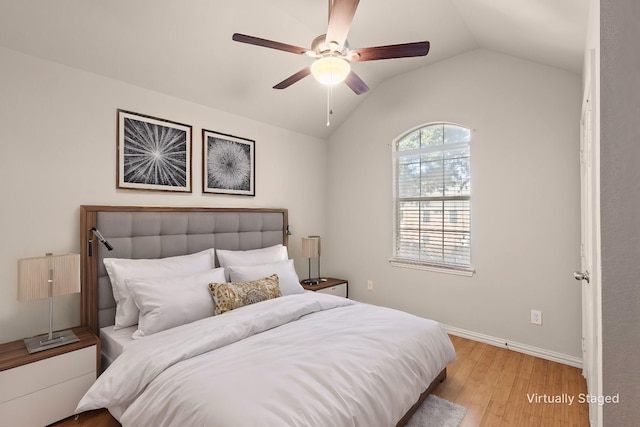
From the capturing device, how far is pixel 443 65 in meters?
3.46

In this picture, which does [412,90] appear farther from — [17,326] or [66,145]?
[17,326]

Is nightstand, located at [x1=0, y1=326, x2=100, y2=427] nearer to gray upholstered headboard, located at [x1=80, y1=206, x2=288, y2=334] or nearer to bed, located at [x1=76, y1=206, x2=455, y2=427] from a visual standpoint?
bed, located at [x1=76, y1=206, x2=455, y2=427]

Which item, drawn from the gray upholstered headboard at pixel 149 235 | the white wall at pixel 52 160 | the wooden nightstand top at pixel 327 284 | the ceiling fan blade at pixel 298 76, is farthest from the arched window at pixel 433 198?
the white wall at pixel 52 160

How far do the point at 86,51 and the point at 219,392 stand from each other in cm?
256

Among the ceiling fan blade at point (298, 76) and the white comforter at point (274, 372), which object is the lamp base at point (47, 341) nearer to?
the white comforter at point (274, 372)

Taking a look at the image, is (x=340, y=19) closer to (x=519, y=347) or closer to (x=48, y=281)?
(x=48, y=281)

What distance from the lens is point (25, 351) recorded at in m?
1.91

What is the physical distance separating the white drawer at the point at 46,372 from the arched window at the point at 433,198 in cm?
308

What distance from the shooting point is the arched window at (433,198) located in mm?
3375

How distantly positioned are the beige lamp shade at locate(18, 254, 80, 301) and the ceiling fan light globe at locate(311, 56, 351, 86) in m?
2.00

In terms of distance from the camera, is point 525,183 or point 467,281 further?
point 467,281

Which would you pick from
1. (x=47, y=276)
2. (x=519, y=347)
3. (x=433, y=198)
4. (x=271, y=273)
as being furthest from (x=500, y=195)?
(x=47, y=276)

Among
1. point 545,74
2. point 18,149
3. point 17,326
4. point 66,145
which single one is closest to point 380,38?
point 545,74

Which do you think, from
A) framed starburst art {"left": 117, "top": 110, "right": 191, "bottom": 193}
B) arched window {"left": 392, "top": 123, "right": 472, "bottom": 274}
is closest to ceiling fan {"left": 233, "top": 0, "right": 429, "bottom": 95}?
framed starburst art {"left": 117, "top": 110, "right": 191, "bottom": 193}
